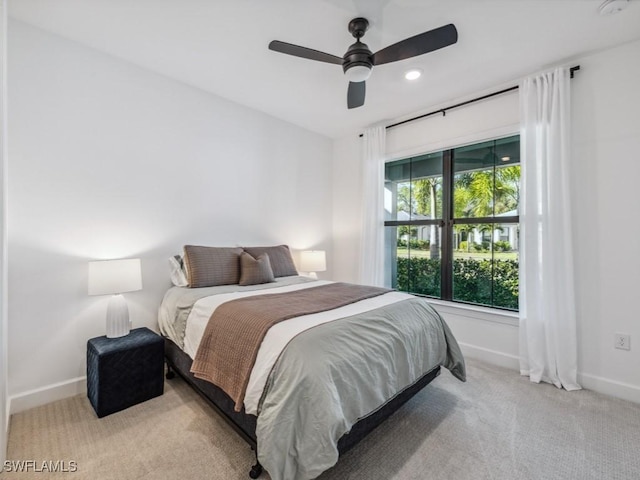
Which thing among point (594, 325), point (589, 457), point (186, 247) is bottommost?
point (589, 457)

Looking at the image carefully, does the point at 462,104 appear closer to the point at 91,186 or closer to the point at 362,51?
the point at 362,51

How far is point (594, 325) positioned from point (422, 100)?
2.57m

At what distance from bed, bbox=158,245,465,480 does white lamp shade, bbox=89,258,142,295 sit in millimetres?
381

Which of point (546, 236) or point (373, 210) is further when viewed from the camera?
point (373, 210)

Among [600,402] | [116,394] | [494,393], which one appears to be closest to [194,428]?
[116,394]

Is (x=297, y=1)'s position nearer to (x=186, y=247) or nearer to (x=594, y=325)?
(x=186, y=247)

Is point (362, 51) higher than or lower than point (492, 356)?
higher

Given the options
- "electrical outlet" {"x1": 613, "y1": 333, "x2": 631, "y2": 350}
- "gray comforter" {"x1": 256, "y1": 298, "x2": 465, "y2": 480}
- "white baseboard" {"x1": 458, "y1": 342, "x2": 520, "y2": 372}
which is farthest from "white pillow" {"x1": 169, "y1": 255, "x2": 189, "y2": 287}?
"electrical outlet" {"x1": 613, "y1": 333, "x2": 631, "y2": 350}

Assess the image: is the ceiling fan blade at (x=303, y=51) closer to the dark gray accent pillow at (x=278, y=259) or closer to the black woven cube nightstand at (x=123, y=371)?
the dark gray accent pillow at (x=278, y=259)

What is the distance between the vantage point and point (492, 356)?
9.44 ft

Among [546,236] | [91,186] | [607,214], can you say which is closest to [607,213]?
[607,214]

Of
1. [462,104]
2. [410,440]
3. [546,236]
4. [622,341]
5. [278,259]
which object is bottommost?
[410,440]

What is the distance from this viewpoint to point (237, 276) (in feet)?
9.13

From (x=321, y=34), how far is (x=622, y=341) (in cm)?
324
